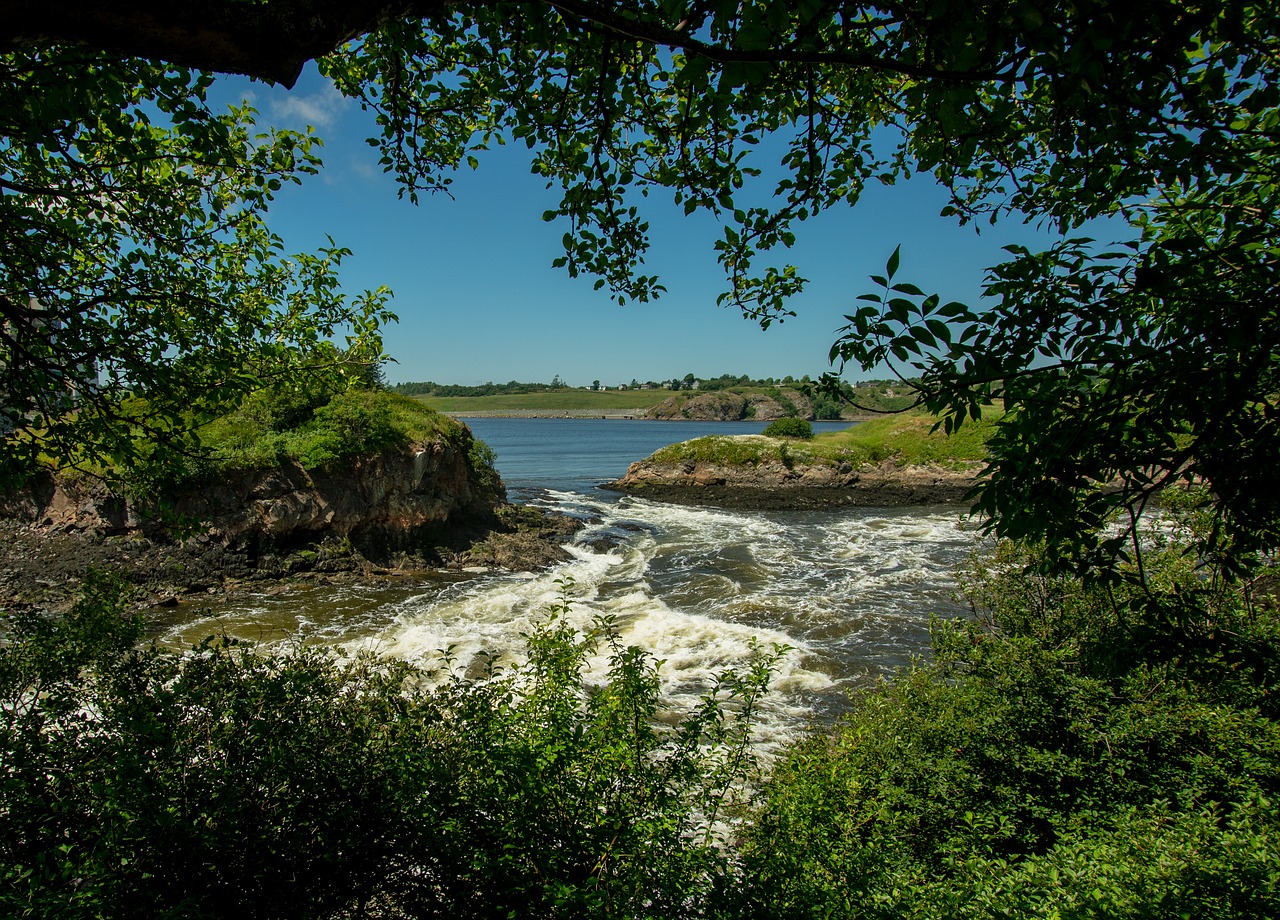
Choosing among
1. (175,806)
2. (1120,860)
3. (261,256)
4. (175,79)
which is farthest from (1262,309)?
(261,256)

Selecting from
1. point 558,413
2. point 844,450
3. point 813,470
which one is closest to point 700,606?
point 813,470

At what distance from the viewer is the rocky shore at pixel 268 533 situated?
16594mm

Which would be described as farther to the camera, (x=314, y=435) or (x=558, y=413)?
(x=558, y=413)

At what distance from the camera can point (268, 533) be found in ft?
62.7

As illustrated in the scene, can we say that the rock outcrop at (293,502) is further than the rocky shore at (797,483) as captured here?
No

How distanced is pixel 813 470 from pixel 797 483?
6.20 feet

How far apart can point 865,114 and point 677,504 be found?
34145 millimetres

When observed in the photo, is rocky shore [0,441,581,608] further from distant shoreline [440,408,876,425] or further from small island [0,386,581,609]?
distant shoreline [440,408,876,425]

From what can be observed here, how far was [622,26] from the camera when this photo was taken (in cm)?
253

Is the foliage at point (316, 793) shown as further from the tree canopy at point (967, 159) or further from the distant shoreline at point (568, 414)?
the distant shoreline at point (568, 414)

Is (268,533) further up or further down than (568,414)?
further down

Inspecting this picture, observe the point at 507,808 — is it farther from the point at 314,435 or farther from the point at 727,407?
the point at 727,407

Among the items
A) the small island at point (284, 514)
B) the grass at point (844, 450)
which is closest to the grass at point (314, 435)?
the small island at point (284, 514)

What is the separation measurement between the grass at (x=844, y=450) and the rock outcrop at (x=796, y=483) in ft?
1.39
